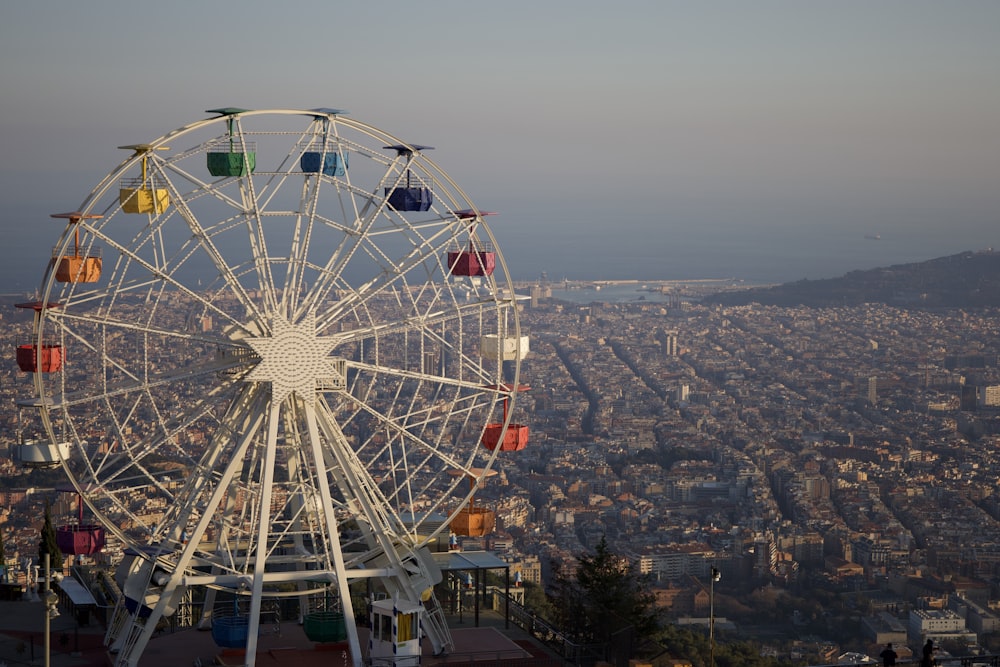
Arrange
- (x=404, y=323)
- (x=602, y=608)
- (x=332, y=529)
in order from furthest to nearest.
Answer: (x=602, y=608) < (x=404, y=323) < (x=332, y=529)

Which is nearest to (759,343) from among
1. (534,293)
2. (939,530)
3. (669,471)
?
(534,293)

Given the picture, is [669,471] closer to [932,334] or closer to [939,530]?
[939,530]

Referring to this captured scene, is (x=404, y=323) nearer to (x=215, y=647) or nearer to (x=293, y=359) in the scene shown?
(x=293, y=359)

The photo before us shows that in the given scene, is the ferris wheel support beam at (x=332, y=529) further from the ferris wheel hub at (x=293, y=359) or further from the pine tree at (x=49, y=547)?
the pine tree at (x=49, y=547)

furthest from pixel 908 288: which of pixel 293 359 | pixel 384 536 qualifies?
pixel 293 359

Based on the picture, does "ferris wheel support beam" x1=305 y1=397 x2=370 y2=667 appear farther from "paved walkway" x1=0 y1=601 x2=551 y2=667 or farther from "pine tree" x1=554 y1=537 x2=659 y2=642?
"pine tree" x1=554 y1=537 x2=659 y2=642

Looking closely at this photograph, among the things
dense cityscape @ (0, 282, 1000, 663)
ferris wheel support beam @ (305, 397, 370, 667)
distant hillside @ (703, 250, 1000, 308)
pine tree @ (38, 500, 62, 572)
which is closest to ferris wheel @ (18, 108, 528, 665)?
ferris wheel support beam @ (305, 397, 370, 667)

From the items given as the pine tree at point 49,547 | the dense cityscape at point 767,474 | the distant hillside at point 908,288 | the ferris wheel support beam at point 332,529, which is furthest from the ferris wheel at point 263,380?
the distant hillside at point 908,288
